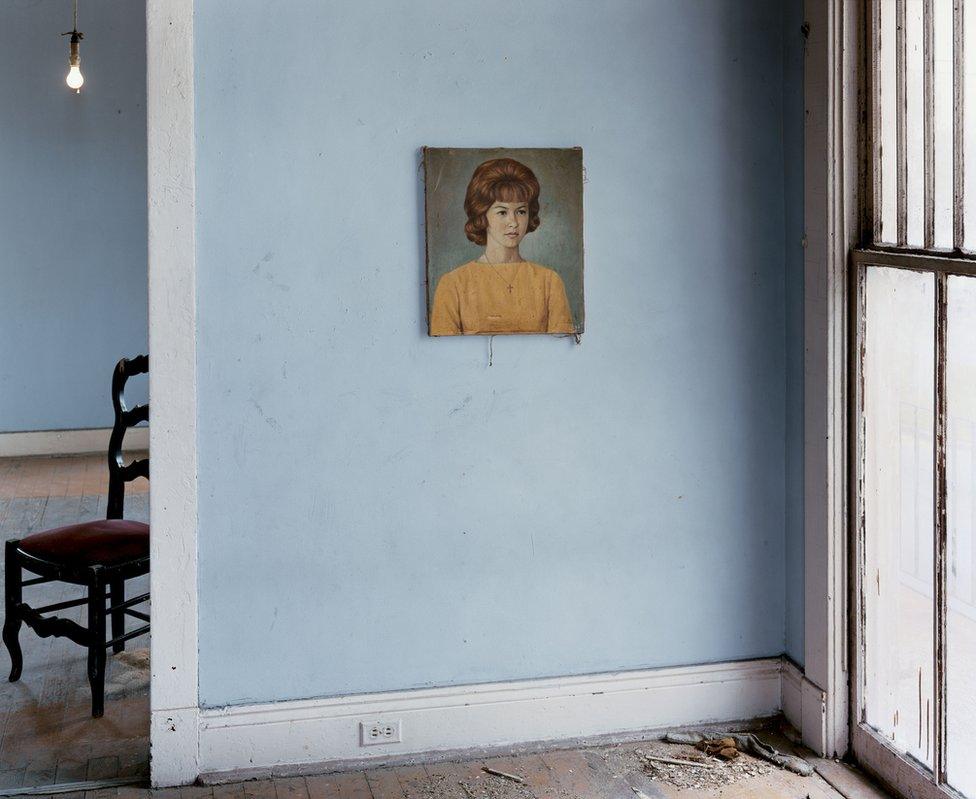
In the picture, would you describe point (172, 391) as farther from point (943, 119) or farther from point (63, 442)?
point (63, 442)

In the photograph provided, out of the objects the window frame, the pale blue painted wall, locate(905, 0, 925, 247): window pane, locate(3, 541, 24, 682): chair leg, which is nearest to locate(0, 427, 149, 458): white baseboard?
locate(3, 541, 24, 682): chair leg

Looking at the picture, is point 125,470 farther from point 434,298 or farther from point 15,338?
point 15,338

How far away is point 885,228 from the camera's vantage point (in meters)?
3.25

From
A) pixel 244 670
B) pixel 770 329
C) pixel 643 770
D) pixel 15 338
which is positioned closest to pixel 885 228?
pixel 770 329

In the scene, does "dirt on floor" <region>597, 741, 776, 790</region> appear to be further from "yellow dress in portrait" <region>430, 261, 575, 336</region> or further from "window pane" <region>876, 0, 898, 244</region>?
"window pane" <region>876, 0, 898, 244</region>

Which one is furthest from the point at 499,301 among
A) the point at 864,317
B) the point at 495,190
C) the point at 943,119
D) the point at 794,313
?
the point at 943,119

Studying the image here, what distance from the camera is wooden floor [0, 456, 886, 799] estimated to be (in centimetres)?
330

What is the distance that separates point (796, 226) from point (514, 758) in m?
1.76

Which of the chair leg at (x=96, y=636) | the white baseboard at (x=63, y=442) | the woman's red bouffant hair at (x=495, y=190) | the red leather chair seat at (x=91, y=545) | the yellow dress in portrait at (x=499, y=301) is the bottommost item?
the chair leg at (x=96, y=636)

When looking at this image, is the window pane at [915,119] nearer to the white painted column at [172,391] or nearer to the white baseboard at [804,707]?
the white baseboard at [804,707]

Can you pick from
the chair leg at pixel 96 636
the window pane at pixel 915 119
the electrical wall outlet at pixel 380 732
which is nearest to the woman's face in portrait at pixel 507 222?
the window pane at pixel 915 119

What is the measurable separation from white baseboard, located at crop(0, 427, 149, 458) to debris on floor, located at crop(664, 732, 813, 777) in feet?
17.2

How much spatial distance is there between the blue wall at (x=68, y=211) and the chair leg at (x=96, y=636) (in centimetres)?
451

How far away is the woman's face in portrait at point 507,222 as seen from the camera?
3.41 m
